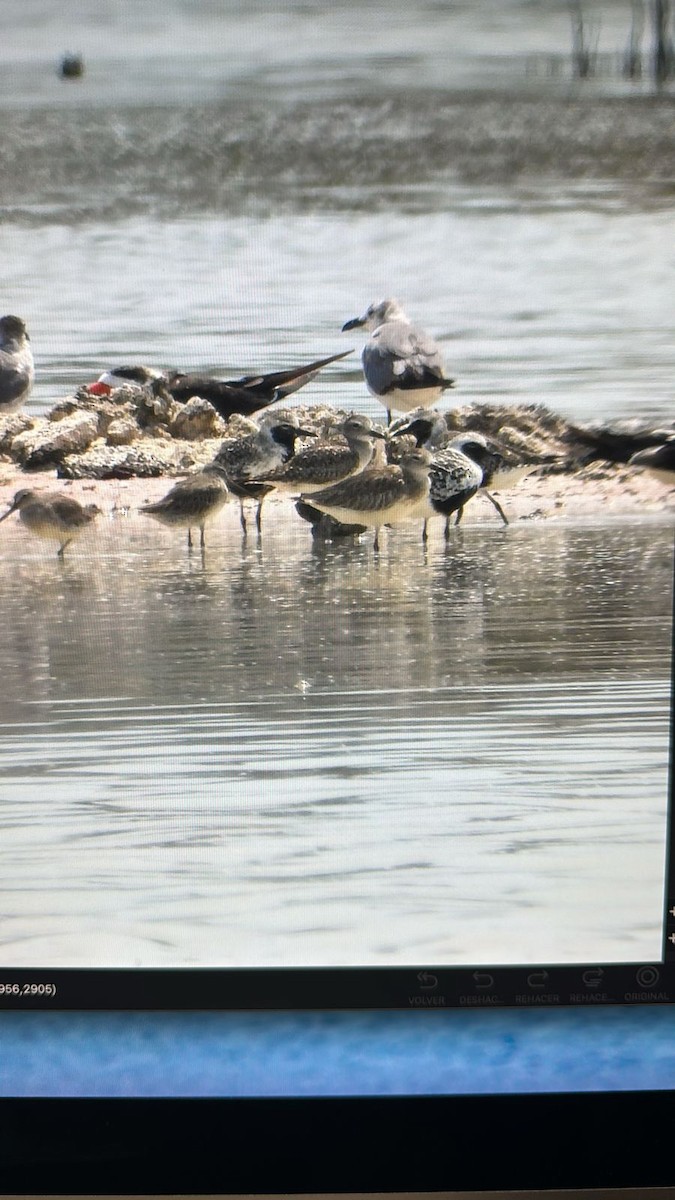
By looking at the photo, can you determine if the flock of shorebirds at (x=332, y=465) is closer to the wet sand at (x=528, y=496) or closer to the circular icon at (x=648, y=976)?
the wet sand at (x=528, y=496)

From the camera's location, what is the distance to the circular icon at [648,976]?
143cm

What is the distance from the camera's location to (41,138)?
4.74 feet

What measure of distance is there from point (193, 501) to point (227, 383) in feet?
0.42

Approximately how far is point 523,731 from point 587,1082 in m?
0.36

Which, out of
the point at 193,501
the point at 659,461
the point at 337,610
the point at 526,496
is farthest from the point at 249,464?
the point at 659,461

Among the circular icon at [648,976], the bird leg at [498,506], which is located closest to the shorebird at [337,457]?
the bird leg at [498,506]

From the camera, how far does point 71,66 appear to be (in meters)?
1.43

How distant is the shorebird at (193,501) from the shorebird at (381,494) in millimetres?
114

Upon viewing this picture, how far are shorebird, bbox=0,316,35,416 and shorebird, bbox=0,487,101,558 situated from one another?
0.10 meters

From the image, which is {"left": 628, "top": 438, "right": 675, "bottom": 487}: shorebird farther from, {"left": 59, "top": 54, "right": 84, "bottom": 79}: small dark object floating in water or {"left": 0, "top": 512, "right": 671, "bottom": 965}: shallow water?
{"left": 59, "top": 54, "right": 84, "bottom": 79}: small dark object floating in water

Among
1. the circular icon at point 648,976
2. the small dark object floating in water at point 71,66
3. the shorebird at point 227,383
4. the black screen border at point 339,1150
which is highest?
the small dark object floating in water at point 71,66

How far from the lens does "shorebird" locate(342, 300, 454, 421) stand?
4.70 feet

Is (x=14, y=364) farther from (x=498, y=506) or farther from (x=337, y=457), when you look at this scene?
(x=498, y=506)

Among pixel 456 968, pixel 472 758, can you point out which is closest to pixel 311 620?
pixel 472 758
